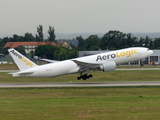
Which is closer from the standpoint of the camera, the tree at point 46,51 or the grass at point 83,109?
the grass at point 83,109

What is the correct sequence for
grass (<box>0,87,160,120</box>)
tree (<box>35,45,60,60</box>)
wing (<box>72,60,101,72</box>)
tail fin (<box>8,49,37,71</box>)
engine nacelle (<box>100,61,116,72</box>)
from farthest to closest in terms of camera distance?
1. tree (<box>35,45,60,60</box>)
2. wing (<box>72,60,101,72</box>)
3. engine nacelle (<box>100,61,116,72</box>)
4. tail fin (<box>8,49,37,71</box>)
5. grass (<box>0,87,160,120</box>)

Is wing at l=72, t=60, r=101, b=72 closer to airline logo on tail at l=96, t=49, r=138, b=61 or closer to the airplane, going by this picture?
the airplane

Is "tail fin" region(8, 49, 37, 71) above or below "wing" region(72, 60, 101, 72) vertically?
above

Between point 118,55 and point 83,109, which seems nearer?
point 83,109

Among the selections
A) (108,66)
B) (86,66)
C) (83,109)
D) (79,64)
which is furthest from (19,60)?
(83,109)

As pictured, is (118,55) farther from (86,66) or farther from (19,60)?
(19,60)

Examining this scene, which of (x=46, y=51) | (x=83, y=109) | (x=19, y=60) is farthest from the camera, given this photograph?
(x=46, y=51)

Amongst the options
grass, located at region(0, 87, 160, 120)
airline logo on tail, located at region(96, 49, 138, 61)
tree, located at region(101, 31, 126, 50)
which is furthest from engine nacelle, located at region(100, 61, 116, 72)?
tree, located at region(101, 31, 126, 50)

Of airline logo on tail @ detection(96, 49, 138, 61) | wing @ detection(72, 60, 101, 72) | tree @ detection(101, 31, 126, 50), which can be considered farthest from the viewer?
tree @ detection(101, 31, 126, 50)

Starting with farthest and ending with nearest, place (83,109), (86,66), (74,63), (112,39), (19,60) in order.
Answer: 1. (112,39)
2. (74,63)
3. (86,66)
4. (19,60)
5. (83,109)

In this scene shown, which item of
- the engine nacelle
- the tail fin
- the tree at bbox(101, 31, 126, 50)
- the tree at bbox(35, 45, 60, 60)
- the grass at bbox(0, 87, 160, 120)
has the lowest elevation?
the grass at bbox(0, 87, 160, 120)

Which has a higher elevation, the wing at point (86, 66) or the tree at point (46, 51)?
the tree at point (46, 51)

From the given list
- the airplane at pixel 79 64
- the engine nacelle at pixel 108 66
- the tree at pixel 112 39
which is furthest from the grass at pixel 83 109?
the tree at pixel 112 39

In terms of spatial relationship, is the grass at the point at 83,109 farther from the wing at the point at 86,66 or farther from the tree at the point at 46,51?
the tree at the point at 46,51
